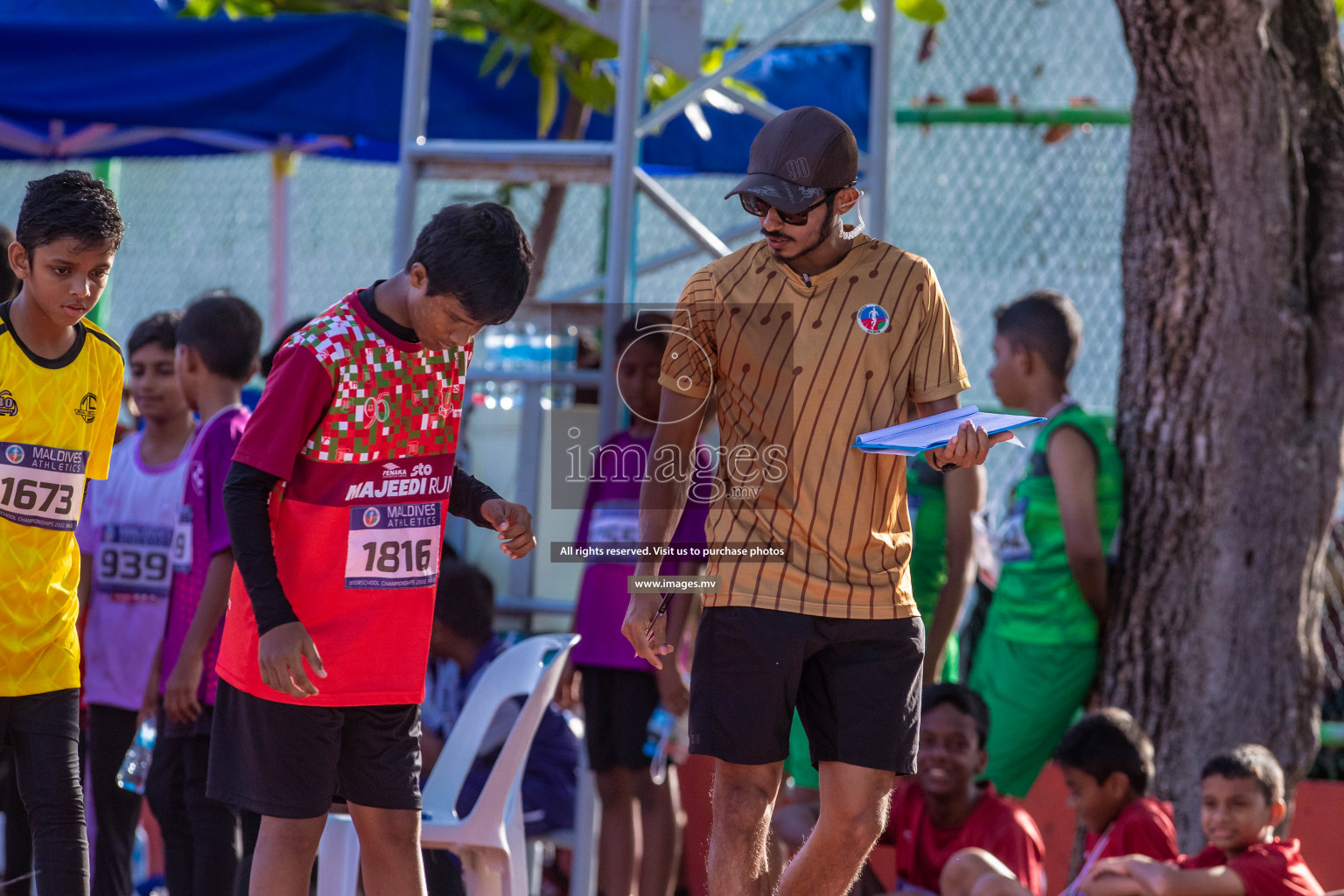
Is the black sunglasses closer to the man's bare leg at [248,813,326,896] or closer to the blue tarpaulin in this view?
the man's bare leg at [248,813,326,896]

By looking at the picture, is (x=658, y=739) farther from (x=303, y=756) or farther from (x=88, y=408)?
(x=88, y=408)

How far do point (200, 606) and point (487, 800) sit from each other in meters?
0.80

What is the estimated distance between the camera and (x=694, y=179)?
282 inches

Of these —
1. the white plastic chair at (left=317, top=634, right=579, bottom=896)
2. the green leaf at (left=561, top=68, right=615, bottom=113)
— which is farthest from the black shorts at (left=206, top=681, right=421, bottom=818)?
the green leaf at (left=561, top=68, right=615, bottom=113)

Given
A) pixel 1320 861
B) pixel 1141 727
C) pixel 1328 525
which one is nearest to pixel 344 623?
pixel 1141 727

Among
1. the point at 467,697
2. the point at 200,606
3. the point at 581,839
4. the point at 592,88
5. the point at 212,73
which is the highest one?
the point at 592,88

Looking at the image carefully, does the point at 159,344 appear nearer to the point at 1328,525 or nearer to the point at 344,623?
the point at 344,623

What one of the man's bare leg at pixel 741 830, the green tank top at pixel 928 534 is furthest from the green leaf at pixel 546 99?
the man's bare leg at pixel 741 830

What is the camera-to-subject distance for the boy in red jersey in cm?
270

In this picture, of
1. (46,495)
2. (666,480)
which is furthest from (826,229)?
(46,495)

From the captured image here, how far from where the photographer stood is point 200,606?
3398 mm

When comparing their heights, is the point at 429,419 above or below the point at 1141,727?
above

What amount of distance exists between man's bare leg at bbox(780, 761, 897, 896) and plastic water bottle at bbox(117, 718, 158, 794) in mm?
1666

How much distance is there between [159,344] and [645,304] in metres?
1.38
